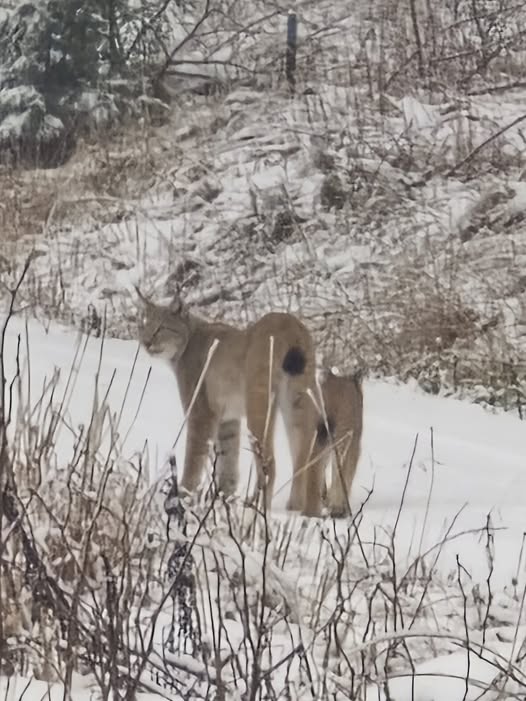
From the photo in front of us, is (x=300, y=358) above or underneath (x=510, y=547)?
above

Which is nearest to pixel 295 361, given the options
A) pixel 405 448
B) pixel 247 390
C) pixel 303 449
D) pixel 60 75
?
pixel 247 390

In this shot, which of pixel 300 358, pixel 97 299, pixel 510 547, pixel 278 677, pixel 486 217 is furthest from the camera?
pixel 486 217

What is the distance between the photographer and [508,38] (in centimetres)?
1227

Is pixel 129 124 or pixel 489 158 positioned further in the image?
pixel 129 124

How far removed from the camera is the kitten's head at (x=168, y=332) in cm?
513

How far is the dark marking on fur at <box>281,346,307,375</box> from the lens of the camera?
14.9ft

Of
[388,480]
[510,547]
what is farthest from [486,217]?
[510,547]

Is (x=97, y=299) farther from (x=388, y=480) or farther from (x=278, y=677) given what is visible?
(x=278, y=677)

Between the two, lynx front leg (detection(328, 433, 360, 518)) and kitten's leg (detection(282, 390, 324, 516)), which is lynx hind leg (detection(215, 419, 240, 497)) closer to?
kitten's leg (detection(282, 390, 324, 516))

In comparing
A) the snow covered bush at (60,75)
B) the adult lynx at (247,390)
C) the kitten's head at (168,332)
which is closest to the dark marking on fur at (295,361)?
the adult lynx at (247,390)

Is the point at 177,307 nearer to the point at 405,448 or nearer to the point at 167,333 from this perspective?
the point at 167,333

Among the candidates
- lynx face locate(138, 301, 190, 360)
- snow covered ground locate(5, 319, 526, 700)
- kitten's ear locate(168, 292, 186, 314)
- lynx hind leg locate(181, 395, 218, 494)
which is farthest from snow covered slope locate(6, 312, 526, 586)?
kitten's ear locate(168, 292, 186, 314)

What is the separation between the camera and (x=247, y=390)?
15.0ft

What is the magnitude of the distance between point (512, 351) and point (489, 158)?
3.67 m
